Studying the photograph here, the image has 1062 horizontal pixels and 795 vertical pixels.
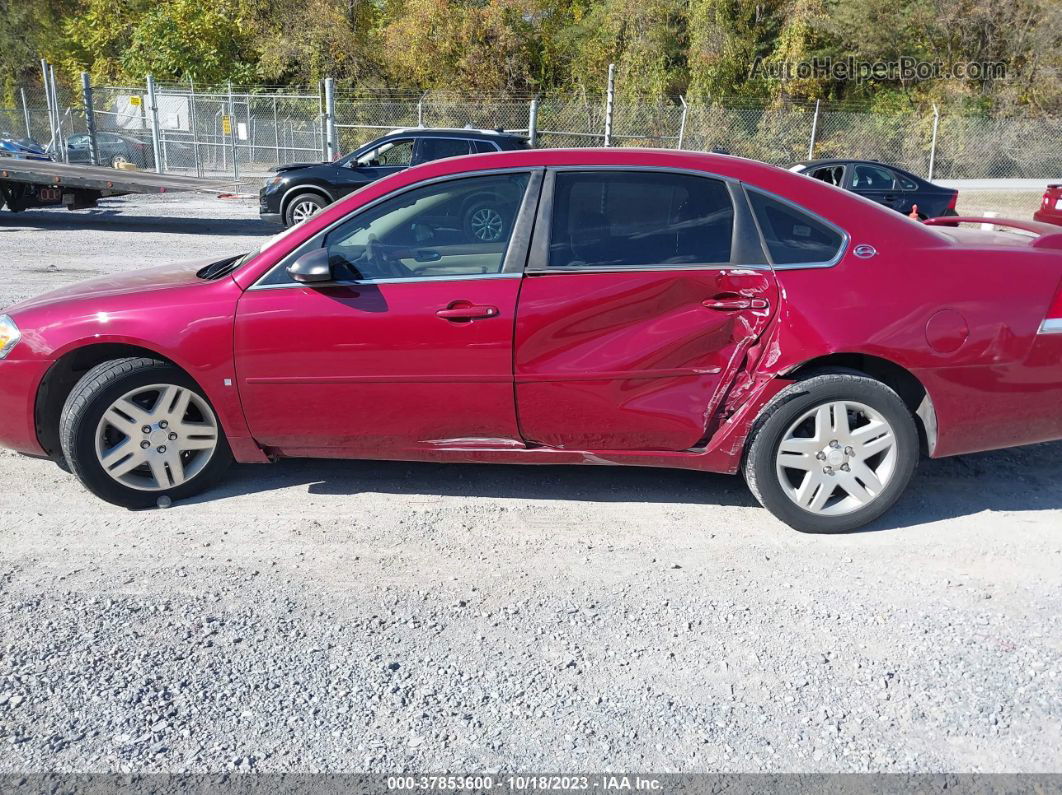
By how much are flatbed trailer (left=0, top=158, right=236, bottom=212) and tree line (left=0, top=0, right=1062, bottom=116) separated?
1962 cm

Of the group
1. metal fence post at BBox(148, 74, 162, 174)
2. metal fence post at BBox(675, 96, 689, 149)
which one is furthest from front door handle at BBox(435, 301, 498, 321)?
metal fence post at BBox(675, 96, 689, 149)

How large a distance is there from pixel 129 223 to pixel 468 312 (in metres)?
14.3

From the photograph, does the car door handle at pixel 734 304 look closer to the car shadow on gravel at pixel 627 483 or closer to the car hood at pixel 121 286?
the car shadow on gravel at pixel 627 483

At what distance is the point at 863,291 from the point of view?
3.98 m

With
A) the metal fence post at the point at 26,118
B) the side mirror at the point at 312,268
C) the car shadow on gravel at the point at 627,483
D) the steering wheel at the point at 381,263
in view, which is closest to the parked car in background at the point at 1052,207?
the car shadow on gravel at the point at 627,483

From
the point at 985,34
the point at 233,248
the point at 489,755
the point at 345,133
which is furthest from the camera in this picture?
the point at 985,34

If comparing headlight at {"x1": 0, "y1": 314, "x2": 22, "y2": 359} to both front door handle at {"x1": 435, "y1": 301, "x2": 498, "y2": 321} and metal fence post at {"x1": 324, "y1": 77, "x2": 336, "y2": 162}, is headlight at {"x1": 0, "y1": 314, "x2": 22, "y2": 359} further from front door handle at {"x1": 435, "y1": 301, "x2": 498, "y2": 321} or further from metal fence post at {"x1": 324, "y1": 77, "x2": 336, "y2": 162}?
metal fence post at {"x1": 324, "y1": 77, "x2": 336, "y2": 162}

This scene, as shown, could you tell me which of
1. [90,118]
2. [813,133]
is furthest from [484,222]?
[813,133]

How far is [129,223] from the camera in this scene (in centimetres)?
1631

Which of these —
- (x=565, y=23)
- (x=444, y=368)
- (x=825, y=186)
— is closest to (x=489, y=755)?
(x=444, y=368)

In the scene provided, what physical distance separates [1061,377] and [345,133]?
27.3 m

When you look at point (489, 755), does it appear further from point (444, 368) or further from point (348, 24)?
point (348, 24)

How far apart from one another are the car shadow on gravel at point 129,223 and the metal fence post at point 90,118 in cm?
639

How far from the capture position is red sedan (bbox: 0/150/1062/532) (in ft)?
13.2
